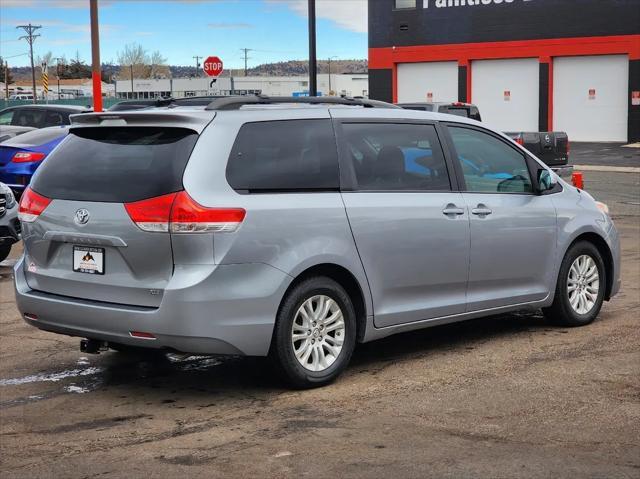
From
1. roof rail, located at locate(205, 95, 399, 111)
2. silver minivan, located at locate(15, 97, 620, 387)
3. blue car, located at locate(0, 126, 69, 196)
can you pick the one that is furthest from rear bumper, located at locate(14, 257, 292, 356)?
blue car, located at locate(0, 126, 69, 196)

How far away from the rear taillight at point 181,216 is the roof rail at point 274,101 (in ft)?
2.45

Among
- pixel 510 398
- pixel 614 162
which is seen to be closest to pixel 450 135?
pixel 510 398

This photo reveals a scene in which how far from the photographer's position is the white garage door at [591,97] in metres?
42.0

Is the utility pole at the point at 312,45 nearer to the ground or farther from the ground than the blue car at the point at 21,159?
farther from the ground

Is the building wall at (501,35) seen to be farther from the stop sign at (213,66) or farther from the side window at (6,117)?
the side window at (6,117)

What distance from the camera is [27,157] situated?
48.4ft

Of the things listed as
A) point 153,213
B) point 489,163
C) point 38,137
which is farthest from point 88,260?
point 38,137

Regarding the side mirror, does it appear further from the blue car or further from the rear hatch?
the blue car

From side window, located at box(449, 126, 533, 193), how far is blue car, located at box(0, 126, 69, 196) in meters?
8.46

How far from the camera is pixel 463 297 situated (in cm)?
719

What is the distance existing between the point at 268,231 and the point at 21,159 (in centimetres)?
977

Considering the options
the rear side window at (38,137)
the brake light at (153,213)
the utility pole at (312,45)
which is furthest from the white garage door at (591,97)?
the brake light at (153,213)

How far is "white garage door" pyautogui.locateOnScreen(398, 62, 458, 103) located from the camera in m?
46.6

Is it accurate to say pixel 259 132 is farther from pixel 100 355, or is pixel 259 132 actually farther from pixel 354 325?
pixel 100 355
